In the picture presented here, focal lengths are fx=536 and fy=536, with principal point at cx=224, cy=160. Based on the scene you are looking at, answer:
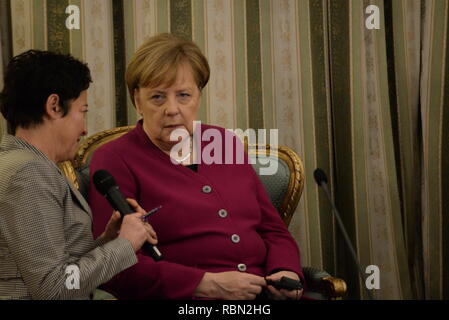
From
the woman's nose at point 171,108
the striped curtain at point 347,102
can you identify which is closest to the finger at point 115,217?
the woman's nose at point 171,108

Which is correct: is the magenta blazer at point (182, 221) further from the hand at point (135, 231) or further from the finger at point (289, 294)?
the hand at point (135, 231)

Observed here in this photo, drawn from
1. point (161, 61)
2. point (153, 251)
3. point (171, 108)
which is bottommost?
point (153, 251)

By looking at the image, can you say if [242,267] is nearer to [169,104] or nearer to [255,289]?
[255,289]

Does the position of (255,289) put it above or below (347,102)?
below

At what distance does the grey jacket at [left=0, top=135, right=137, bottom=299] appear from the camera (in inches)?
46.3

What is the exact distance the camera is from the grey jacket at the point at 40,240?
1175 mm

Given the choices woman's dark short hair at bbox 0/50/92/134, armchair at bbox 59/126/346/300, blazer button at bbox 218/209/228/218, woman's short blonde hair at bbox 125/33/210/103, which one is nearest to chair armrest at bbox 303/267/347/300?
armchair at bbox 59/126/346/300

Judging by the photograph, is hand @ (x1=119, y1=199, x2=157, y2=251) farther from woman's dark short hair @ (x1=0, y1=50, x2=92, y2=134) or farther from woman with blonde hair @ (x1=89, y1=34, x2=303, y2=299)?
woman's dark short hair @ (x1=0, y1=50, x2=92, y2=134)

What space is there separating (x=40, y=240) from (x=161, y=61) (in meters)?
0.69

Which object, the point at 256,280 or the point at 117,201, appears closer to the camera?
the point at 117,201

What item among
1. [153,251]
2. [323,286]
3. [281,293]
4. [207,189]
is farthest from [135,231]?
[323,286]

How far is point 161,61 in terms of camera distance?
1631mm

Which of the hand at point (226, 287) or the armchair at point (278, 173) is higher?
the armchair at point (278, 173)

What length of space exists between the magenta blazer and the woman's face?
0.06 meters
